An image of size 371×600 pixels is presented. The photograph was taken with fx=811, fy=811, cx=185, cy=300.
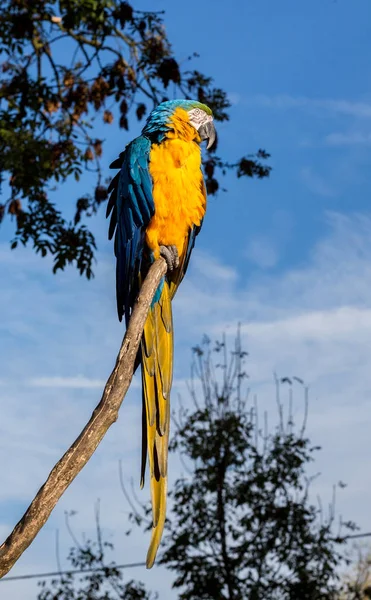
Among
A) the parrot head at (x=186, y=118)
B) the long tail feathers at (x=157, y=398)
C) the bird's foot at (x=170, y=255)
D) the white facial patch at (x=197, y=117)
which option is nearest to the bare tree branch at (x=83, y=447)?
the long tail feathers at (x=157, y=398)

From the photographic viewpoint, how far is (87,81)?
6461 millimetres

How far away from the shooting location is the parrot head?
10.2 ft

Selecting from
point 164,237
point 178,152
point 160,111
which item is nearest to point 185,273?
point 164,237

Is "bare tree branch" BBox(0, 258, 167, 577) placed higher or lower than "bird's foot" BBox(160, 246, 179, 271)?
lower

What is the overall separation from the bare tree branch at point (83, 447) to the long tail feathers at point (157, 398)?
113mm

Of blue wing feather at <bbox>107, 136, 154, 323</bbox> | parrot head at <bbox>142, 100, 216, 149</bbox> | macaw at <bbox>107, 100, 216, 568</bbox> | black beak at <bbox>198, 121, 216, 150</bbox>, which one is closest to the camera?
macaw at <bbox>107, 100, 216, 568</bbox>

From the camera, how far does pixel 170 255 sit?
9.74 ft

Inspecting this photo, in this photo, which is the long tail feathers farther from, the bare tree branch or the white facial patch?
the white facial patch

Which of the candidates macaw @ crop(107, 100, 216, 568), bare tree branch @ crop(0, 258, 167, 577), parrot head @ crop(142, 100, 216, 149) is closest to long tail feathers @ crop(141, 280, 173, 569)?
macaw @ crop(107, 100, 216, 568)

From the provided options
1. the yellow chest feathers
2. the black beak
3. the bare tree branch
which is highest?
the black beak

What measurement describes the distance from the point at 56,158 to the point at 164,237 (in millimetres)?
3407

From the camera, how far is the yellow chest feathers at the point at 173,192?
2981 mm

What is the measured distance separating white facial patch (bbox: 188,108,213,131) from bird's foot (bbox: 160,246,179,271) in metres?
0.55

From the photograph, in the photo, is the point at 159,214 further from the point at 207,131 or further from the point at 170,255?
the point at 207,131
